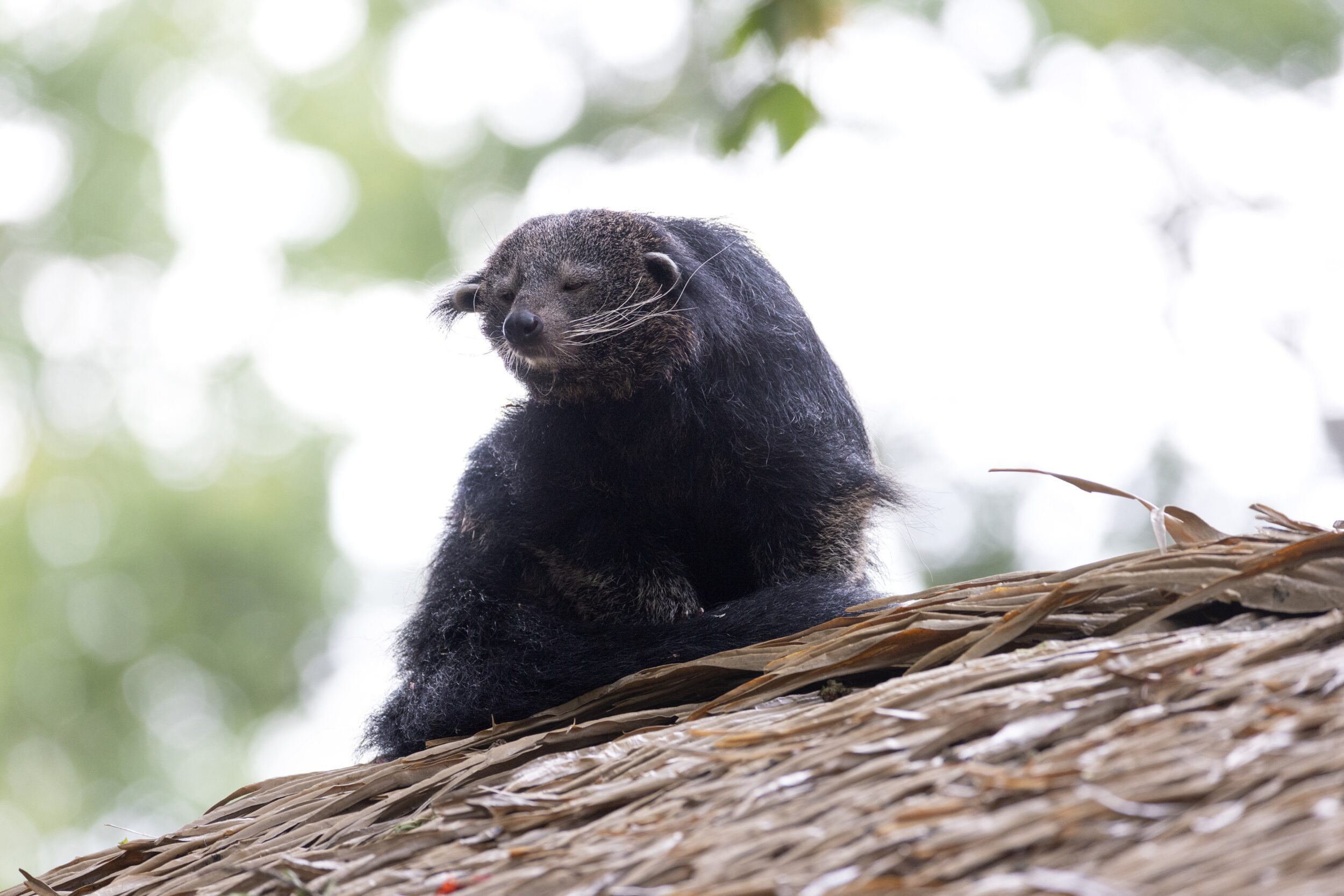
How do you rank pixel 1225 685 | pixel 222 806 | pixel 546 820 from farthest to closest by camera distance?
pixel 222 806
pixel 546 820
pixel 1225 685

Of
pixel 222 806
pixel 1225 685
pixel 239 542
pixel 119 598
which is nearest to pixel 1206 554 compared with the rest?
pixel 1225 685

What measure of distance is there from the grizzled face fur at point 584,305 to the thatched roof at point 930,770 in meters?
0.64

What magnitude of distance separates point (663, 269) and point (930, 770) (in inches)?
49.7

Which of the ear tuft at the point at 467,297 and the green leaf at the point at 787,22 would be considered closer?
the green leaf at the point at 787,22

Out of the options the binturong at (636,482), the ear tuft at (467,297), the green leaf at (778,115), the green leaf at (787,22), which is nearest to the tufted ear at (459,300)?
the ear tuft at (467,297)

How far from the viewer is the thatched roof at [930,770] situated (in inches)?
44.3

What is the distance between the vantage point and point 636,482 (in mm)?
2184

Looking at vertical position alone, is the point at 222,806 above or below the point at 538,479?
below

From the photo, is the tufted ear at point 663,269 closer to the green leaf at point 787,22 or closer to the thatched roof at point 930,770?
the green leaf at point 787,22

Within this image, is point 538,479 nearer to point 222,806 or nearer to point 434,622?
point 434,622

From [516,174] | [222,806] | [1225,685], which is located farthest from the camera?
[516,174]

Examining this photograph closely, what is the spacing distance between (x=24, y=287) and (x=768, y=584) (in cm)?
640

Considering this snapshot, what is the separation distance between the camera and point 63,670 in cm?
687

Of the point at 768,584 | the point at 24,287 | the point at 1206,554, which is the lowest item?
the point at 1206,554
